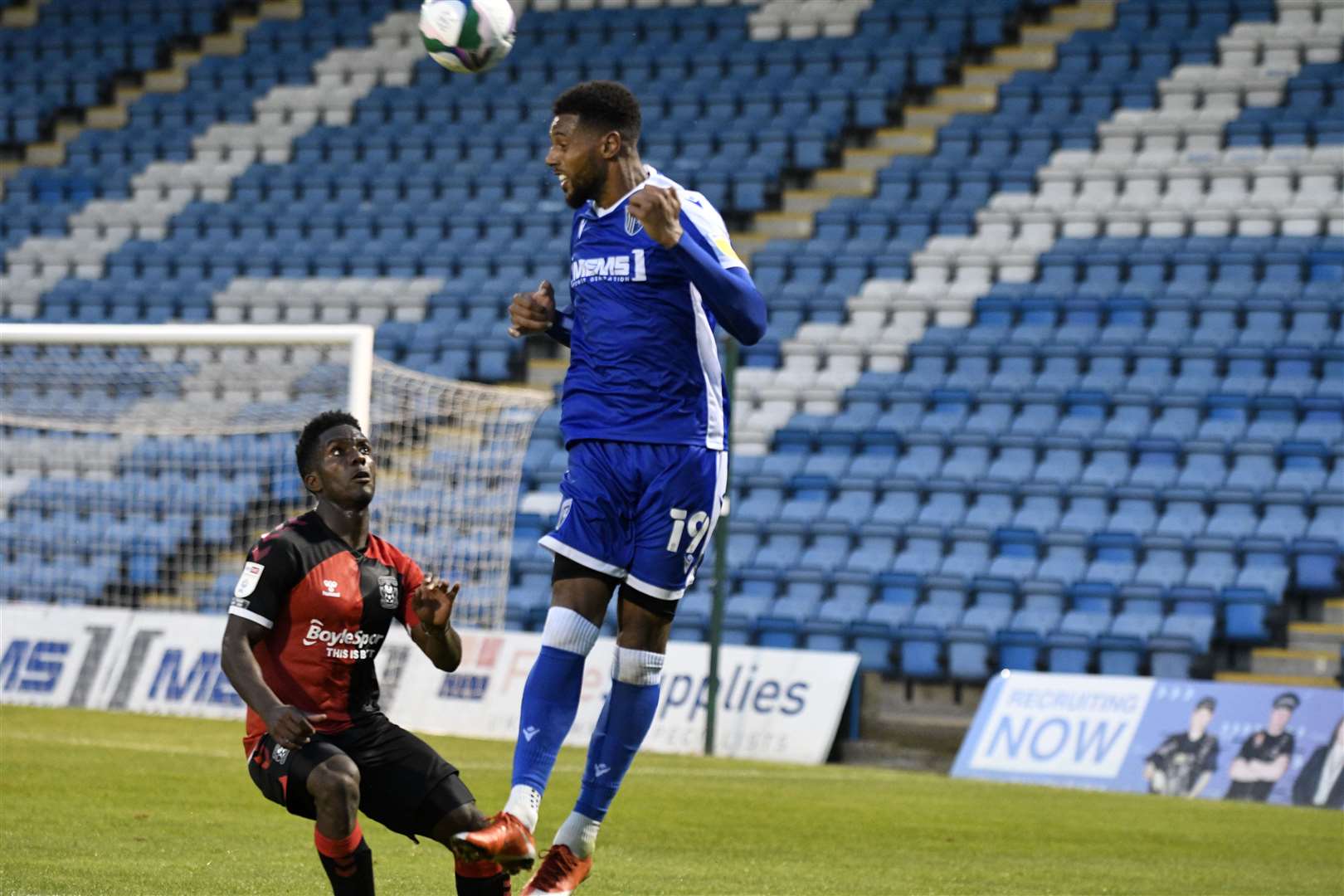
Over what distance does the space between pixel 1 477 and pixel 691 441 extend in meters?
14.0

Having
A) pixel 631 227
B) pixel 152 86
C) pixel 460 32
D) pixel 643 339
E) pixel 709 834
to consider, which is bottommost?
pixel 709 834

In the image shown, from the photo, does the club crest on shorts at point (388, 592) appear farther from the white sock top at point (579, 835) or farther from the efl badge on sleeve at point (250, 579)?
the white sock top at point (579, 835)

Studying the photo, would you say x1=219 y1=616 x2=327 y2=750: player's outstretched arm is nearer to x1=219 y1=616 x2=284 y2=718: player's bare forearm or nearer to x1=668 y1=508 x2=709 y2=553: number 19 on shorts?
x1=219 y1=616 x2=284 y2=718: player's bare forearm

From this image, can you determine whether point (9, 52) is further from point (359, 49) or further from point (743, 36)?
point (743, 36)

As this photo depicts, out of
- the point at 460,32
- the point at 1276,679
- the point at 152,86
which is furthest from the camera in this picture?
the point at 152,86

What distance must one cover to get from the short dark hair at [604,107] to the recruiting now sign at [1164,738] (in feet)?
28.0

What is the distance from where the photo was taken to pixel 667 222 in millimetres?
5297

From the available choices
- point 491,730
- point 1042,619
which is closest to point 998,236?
point 1042,619

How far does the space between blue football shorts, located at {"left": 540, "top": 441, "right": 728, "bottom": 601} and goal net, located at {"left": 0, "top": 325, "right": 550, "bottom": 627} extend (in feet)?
27.8

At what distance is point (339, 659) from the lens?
5.45 meters

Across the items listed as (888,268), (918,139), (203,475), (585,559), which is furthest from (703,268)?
(918,139)

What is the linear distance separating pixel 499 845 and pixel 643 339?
156cm

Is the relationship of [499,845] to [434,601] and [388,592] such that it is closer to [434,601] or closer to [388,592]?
[434,601]

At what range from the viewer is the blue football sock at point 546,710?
533cm
